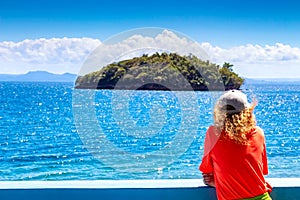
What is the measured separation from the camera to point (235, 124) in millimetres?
1987

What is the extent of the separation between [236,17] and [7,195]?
47.5 metres

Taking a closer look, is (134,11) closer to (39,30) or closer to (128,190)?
(39,30)

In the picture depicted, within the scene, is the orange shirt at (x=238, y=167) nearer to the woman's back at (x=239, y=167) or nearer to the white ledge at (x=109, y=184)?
the woman's back at (x=239, y=167)

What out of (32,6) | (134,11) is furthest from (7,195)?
(32,6)

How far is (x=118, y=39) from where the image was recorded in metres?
2.23

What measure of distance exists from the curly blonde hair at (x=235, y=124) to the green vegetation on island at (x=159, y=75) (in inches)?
7.0

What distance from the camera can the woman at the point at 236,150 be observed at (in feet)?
6.54

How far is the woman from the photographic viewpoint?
1993 millimetres

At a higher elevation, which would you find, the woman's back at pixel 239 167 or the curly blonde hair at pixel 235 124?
the curly blonde hair at pixel 235 124

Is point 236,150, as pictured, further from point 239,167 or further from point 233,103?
point 233,103

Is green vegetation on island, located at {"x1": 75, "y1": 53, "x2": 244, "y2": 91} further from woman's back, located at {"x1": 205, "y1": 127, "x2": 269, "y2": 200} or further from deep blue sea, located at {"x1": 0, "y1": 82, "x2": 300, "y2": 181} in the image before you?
woman's back, located at {"x1": 205, "y1": 127, "x2": 269, "y2": 200}

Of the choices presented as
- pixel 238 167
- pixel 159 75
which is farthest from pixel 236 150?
pixel 159 75

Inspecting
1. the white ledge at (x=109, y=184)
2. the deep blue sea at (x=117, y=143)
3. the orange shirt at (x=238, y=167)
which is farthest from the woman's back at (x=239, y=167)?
the deep blue sea at (x=117, y=143)

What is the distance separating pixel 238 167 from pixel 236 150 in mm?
61
